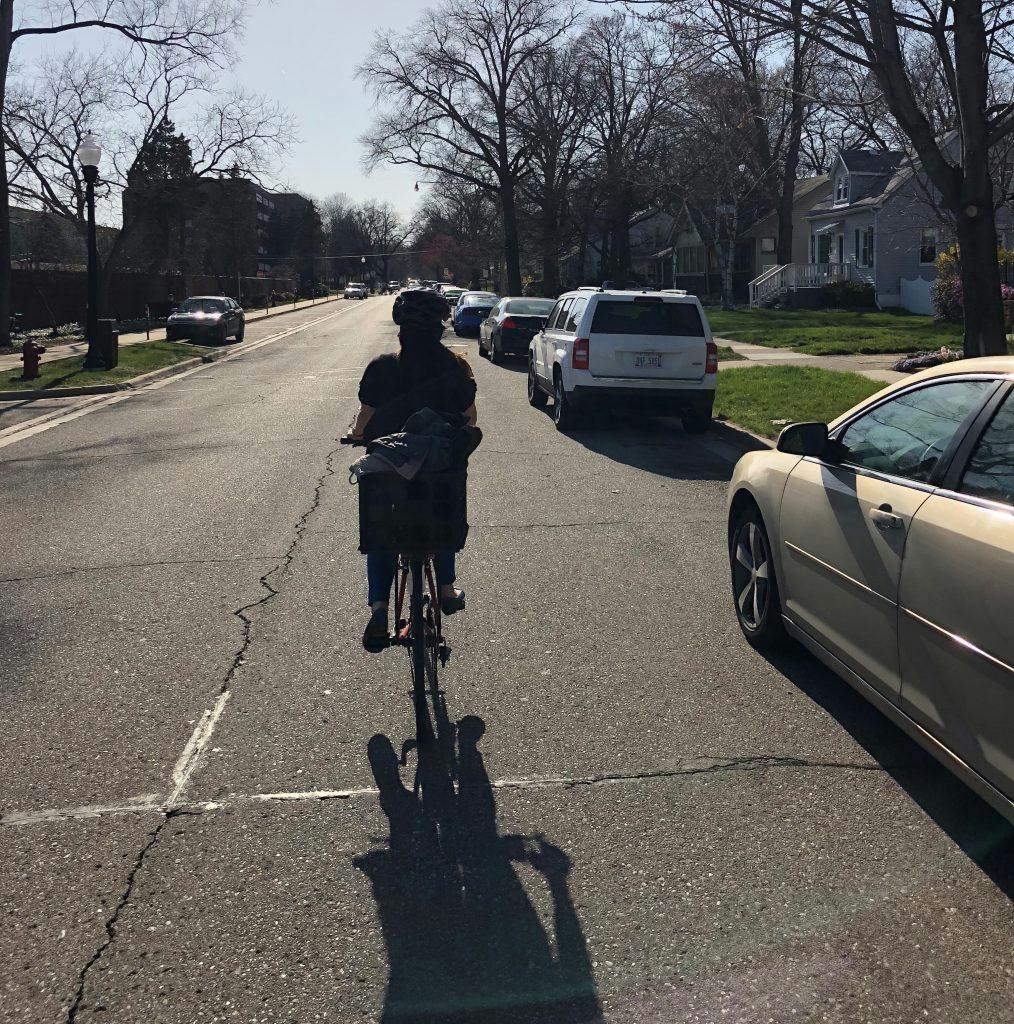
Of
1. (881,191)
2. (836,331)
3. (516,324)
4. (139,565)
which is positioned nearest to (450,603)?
(139,565)

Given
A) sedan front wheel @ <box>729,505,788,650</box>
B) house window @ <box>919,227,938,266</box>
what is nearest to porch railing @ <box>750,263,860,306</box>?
house window @ <box>919,227,938,266</box>

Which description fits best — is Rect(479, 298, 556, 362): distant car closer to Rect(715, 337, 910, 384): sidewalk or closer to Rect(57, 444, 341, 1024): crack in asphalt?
Rect(715, 337, 910, 384): sidewalk

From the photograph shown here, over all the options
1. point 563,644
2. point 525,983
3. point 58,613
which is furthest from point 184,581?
point 525,983

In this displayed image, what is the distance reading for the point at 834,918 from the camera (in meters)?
3.20

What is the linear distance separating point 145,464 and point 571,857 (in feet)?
30.6

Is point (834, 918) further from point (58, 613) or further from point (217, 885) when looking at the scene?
point (58, 613)

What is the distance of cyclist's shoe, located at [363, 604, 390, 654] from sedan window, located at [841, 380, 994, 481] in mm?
2078

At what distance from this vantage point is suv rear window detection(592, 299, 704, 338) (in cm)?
1346

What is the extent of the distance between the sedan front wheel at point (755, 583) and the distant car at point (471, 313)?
95.6ft

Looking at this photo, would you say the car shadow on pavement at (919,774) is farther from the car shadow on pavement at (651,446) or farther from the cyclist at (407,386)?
the car shadow on pavement at (651,446)

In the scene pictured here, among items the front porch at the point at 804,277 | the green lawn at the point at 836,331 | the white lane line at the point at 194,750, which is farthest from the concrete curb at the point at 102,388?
the front porch at the point at 804,277

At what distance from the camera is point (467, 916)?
3252 millimetres

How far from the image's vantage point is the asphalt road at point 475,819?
9.64 feet

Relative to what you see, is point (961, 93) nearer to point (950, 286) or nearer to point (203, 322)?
point (950, 286)
